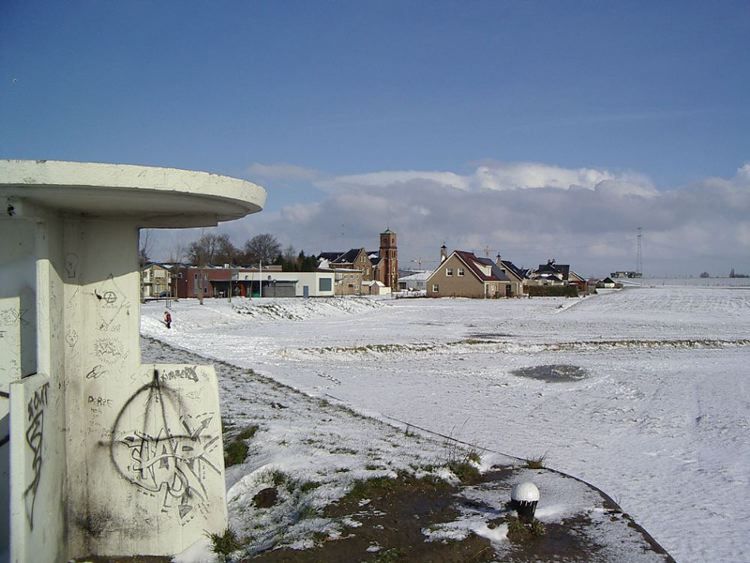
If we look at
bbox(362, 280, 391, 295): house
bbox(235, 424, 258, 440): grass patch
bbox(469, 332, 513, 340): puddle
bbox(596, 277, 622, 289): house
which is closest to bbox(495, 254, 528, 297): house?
bbox(362, 280, 391, 295): house

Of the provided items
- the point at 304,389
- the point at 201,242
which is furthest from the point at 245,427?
the point at 201,242

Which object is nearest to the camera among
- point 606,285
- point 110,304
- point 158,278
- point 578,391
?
point 110,304

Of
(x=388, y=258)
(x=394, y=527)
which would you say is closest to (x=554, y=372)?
(x=394, y=527)

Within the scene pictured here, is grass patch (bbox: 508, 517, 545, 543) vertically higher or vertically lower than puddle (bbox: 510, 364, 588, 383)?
higher

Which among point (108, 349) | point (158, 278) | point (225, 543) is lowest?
point (225, 543)

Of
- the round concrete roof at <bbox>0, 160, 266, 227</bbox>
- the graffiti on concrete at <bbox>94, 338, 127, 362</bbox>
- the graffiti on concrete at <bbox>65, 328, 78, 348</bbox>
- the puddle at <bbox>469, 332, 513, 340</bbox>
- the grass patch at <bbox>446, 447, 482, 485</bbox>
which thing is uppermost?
the round concrete roof at <bbox>0, 160, 266, 227</bbox>

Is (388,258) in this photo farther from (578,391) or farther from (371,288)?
(578,391)

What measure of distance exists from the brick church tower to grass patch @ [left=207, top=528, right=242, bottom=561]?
112 m

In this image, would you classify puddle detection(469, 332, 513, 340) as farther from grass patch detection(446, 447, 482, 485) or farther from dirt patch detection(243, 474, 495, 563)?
dirt patch detection(243, 474, 495, 563)

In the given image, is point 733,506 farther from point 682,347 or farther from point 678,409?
point 682,347

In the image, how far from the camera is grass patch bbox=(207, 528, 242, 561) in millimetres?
6833

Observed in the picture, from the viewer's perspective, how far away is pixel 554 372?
2245cm

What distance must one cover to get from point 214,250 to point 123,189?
123 meters

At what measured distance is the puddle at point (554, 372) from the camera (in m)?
21.2
